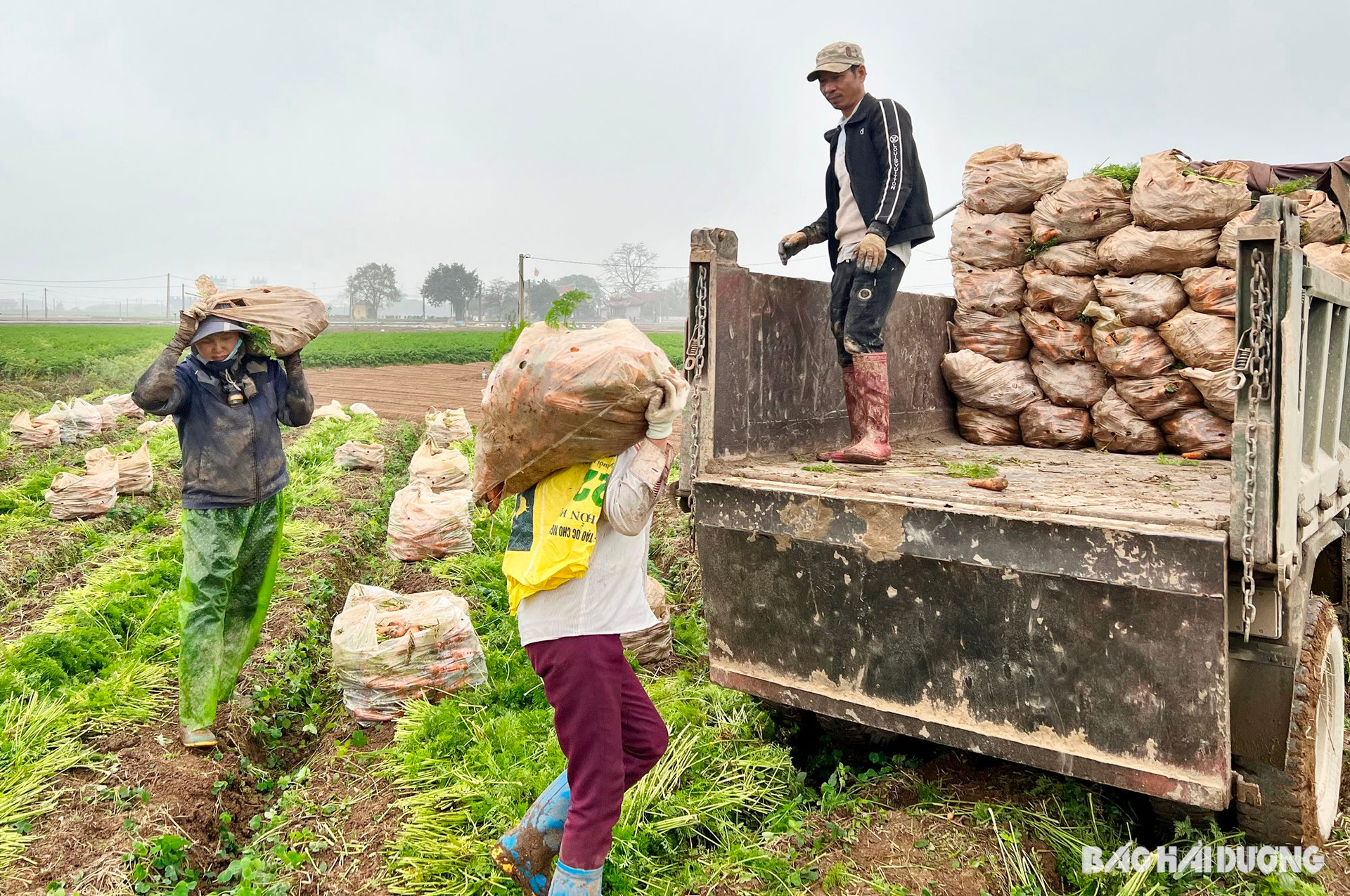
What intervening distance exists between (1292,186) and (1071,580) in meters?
4.18

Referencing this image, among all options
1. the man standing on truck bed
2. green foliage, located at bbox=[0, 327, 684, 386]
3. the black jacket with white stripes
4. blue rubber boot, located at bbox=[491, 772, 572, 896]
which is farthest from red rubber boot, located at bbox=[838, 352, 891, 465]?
green foliage, located at bbox=[0, 327, 684, 386]

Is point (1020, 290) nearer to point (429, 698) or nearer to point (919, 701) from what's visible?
point (919, 701)

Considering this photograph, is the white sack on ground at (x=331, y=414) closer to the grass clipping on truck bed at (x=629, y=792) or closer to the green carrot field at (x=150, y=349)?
the green carrot field at (x=150, y=349)

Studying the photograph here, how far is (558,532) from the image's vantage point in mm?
2326

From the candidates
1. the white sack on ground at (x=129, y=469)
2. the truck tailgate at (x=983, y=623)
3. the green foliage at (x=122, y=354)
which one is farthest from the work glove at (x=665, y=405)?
the green foliage at (x=122, y=354)

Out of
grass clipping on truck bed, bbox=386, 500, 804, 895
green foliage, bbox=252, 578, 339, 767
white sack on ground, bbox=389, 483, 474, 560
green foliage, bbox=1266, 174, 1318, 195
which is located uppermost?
green foliage, bbox=1266, 174, 1318, 195

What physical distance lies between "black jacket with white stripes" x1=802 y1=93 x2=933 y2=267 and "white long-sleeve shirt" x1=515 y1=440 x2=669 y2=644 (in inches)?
74.0

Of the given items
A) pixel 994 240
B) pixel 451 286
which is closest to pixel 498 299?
pixel 451 286

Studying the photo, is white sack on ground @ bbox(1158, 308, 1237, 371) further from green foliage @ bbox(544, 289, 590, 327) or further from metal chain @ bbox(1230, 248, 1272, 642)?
green foliage @ bbox(544, 289, 590, 327)

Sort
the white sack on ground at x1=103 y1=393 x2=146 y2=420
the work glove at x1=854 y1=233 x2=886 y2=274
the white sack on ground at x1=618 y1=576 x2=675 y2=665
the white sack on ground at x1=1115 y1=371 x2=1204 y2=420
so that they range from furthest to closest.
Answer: the white sack on ground at x1=103 y1=393 x2=146 y2=420
the white sack on ground at x1=1115 y1=371 x2=1204 y2=420
the white sack on ground at x1=618 y1=576 x2=675 y2=665
the work glove at x1=854 y1=233 x2=886 y2=274

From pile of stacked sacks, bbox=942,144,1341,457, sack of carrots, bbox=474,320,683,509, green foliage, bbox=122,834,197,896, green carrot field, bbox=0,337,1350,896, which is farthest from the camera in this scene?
pile of stacked sacks, bbox=942,144,1341,457

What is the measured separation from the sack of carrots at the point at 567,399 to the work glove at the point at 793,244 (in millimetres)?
2004

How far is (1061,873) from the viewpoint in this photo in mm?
2885

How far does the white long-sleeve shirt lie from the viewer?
2.35m
